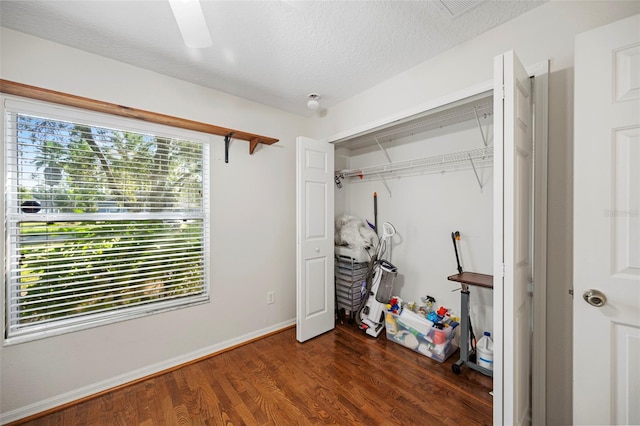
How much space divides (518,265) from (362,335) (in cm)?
184

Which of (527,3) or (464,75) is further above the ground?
(527,3)

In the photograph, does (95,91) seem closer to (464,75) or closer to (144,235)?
(144,235)

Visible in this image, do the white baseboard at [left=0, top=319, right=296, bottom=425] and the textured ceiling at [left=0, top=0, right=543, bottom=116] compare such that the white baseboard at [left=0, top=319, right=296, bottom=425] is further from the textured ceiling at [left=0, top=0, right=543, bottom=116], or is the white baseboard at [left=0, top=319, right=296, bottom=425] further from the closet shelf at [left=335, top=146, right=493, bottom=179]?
the textured ceiling at [left=0, top=0, right=543, bottom=116]

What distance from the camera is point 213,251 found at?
238cm

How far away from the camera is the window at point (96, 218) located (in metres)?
1.63

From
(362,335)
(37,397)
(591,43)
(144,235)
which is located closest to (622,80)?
(591,43)

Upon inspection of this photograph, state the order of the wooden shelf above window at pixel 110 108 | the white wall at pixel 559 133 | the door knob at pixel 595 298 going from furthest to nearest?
the wooden shelf above window at pixel 110 108 < the white wall at pixel 559 133 < the door knob at pixel 595 298

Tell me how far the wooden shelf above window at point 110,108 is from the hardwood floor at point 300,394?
6.83 feet

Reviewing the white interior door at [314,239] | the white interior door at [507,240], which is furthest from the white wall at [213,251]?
the white interior door at [507,240]

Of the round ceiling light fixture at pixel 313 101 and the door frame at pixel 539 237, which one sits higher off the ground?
the round ceiling light fixture at pixel 313 101

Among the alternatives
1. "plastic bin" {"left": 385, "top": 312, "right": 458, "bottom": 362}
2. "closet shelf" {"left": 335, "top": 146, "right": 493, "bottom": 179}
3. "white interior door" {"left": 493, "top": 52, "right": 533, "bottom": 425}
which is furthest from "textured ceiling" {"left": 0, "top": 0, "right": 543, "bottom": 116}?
"plastic bin" {"left": 385, "top": 312, "right": 458, "bottom": 362}

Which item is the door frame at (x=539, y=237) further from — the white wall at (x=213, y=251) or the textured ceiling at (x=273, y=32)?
the white wall at (x=213, y=251)

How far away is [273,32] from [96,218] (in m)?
1.85

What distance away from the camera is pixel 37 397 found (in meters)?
1.64
